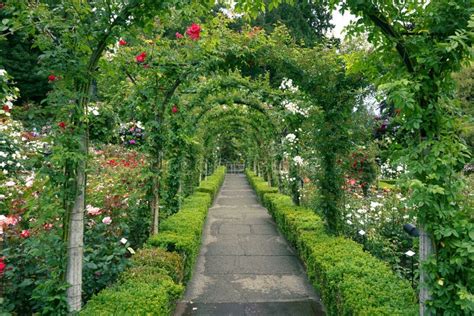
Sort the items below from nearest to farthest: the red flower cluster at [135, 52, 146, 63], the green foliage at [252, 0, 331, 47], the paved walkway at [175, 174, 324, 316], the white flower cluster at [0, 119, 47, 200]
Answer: the paved walkway at [175, 174, 324, 316] → the red flower cluster at [135, 52, 146, 63] → the white flower cluster at [0, 119, 47, 200] → the green foliage at [252, 0, 331, 47]

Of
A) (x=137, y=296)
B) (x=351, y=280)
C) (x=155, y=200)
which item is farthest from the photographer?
(x=155, y=200)

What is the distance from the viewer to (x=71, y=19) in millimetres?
2611

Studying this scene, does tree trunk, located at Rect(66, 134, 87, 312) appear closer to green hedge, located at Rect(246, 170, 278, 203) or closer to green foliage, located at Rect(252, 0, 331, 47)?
green hedge, located at Rect(246, 170, 278, 203)

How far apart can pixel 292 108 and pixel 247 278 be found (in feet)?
9.75

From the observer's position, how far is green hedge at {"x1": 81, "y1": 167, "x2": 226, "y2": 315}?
8.69ft

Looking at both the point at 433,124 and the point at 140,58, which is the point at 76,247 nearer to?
the point at 140,58

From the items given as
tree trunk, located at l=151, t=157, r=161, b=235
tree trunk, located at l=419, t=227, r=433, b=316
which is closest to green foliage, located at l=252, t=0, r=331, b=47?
tree trunk, located at l=151, t=157, r=161, b=235

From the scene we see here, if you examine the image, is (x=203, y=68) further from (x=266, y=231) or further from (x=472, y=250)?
(x=266, y=231)

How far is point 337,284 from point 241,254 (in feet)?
10.2

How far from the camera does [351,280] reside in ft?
9.94

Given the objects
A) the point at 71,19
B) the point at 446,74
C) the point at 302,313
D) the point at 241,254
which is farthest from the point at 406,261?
the point at 71,19

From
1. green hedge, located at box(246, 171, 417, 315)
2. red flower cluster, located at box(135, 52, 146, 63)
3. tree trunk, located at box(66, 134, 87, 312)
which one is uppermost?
red flower cluster, located at box(135, 52, 146, 63)

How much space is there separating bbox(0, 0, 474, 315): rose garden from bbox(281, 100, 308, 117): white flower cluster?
4 centimetres

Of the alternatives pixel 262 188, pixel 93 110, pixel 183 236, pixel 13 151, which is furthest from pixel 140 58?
pixel 262 188
